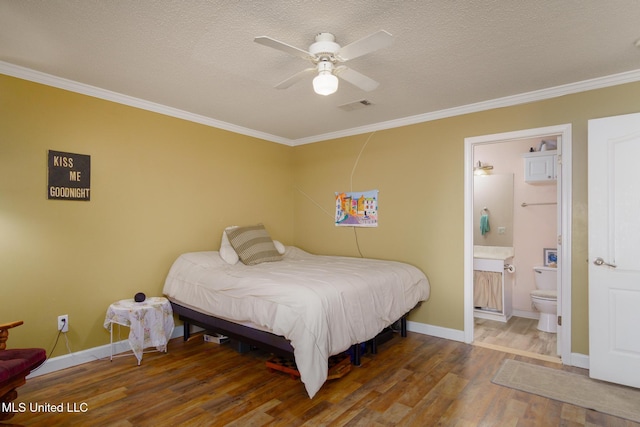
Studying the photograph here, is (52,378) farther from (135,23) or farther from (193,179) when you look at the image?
(135,23)

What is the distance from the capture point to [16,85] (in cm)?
271

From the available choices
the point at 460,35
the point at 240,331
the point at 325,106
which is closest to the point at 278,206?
the point at 325,106

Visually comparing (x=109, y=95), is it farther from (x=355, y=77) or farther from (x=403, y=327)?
(x=403, y=327)

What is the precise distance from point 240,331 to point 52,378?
1530 mm

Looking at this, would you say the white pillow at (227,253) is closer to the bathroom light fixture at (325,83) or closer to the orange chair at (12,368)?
the orange chair at (12,368)

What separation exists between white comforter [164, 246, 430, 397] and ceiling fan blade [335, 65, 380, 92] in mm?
1527

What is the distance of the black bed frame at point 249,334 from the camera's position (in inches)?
101

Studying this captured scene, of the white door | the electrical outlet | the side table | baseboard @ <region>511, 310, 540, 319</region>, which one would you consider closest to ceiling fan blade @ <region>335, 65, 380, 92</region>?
the white door

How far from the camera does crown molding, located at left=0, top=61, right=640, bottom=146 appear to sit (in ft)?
9.09

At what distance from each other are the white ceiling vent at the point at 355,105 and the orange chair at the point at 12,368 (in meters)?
3.19

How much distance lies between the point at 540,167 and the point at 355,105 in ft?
8.78

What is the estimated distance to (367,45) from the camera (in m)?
1.93

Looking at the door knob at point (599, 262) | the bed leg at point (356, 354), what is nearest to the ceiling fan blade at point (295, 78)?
the bed leg at point (356, 354)

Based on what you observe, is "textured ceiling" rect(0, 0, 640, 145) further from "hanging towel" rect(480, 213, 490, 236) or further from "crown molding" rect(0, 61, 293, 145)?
"hanging towel" rect(480, 213, 490, 236)
